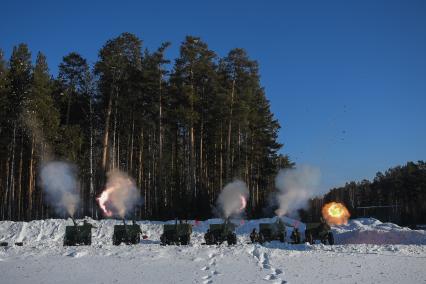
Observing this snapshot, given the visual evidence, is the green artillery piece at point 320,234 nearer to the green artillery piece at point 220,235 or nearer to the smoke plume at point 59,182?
the green artillery piece at point 220,235

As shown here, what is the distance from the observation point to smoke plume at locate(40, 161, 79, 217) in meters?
37.6

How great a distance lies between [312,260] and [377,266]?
2.27 m

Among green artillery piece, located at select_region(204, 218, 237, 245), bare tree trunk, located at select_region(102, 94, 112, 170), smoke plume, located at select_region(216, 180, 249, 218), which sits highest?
bare tree trunk, located at select_region(102, 94, 112, 170)

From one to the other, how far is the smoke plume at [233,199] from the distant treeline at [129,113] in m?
1.30

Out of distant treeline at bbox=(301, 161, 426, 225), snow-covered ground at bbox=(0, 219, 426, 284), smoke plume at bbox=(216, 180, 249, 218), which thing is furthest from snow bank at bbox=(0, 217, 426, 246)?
distant treeline at bbox=(301, 161, 426, 225)

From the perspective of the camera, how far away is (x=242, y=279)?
15.1 meters

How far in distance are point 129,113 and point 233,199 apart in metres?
14.4

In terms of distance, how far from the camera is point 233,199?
38906 millimetres

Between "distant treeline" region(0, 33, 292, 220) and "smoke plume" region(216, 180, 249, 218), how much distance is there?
130 centimetres

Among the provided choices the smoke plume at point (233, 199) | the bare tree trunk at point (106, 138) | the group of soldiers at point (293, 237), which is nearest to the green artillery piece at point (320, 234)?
the group of soldiers at point (293, 237)

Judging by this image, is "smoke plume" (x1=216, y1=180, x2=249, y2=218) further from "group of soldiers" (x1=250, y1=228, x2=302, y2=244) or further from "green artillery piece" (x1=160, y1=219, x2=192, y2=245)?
"green artillery piece" (x1=160, y1=219, x2=192, y2=245)

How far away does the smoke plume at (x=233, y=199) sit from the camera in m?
A: 37.7

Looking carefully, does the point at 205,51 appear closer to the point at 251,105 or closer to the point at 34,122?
the point at 251,105

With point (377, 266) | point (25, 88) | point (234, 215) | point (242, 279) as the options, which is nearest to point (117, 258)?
point (242, 279)
